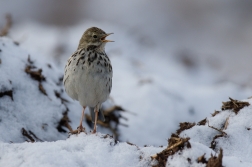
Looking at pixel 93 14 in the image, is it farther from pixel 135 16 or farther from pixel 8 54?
pixel 8 54

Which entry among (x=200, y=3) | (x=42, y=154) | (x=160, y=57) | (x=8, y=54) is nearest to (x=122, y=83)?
(x=8, y=54)

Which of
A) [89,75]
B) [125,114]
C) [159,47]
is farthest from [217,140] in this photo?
[159,47]

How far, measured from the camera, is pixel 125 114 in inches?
283

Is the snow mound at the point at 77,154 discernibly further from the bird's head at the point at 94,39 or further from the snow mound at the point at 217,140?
the bird's head at the point at 94,39

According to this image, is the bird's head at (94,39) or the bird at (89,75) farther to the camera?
the bird's head at (94,39)

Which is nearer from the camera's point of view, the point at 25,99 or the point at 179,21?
the point at 25,99

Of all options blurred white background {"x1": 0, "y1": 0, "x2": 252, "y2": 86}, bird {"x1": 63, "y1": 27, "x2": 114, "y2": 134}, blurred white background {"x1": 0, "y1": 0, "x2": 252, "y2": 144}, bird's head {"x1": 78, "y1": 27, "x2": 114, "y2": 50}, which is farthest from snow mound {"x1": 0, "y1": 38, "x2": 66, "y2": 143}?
blurred white background {"x1": 0, "y1": 0, "x2": 252, "y2": 86}

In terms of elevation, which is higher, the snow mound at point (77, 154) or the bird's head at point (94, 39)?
the bird's head at point (94, 39)

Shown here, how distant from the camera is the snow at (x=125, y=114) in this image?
320 centimetres

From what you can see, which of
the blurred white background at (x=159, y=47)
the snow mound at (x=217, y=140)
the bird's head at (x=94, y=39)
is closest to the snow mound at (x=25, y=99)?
the bird's head at (x=94, y=39)

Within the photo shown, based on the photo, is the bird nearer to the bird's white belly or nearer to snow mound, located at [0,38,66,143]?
the bird's white belly

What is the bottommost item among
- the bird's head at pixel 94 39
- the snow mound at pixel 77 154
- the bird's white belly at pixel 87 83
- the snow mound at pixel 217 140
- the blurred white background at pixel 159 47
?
the snow mound at pixel 77 154

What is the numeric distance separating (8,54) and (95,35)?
41.8 inches

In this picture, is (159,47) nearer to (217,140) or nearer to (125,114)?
(125,114)
